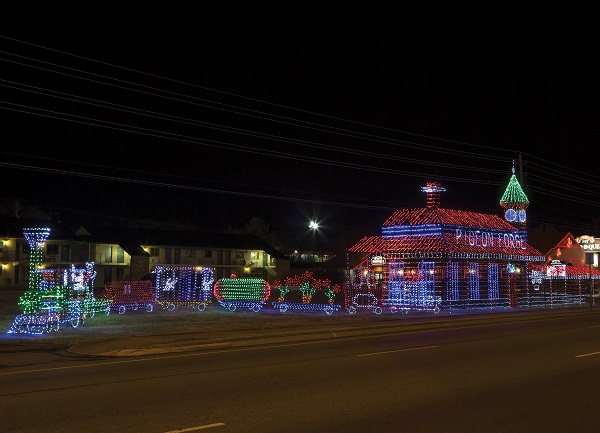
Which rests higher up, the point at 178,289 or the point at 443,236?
the point at 443,236

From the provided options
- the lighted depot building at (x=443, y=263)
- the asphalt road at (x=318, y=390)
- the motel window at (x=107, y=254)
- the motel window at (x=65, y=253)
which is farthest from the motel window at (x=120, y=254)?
the asphalt road at (x=318, y=390)

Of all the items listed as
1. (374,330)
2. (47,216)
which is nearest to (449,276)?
(374,330)

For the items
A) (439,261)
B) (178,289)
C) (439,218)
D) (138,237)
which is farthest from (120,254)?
(439,218)

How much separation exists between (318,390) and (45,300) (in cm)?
1384

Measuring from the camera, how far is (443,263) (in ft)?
112

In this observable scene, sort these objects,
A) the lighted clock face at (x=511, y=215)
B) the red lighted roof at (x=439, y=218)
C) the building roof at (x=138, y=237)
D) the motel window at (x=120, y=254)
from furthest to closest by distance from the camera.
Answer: the motel window at (x=120, y=254) → the building roof at (x=138, y=237) → the lighted clock face at (x=511, y=215) → the red lighted roof at (x=439, y=218)

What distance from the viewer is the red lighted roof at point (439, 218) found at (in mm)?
33438

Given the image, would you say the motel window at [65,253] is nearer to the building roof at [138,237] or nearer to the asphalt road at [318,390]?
the building roof at [138,237]

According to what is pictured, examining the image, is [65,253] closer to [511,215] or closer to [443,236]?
[511,215]

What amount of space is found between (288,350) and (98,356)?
4571mm

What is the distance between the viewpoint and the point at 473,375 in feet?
39.6

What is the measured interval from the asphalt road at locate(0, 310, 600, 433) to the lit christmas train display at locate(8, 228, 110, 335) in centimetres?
549

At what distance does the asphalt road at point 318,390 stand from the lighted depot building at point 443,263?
15.1m

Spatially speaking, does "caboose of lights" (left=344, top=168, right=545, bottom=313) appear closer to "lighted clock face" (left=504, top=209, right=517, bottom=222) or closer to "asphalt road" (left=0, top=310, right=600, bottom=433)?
"lighted clock face" (left=504, top=209, right=517, bottom=222)
